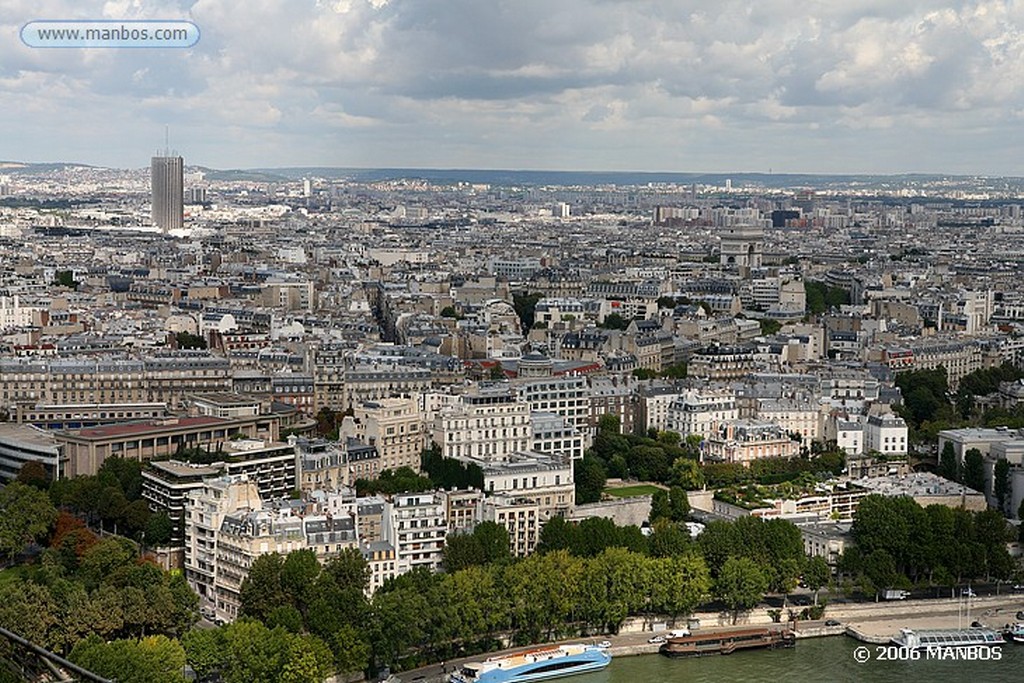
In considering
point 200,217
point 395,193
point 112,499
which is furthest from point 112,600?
point 395,193

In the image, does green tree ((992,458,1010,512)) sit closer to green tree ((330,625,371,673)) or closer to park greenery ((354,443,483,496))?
park greenery ((354,443,483,496))

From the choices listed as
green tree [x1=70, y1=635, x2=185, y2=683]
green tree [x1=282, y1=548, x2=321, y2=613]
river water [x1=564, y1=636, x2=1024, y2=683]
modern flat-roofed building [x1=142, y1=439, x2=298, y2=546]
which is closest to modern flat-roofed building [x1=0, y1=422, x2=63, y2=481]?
modern flat-roofed building [x1=142, y1=439, x2=298, y2=546]

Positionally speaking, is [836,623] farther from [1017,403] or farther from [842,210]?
[842,210]

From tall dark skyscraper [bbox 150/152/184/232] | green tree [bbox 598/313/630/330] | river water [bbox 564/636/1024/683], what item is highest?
tall dark skyscraper [bbox 150/152/184/232]

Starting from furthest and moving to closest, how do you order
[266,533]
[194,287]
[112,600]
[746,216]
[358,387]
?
[746,216]
[194,287]
[358,387]
[266,533]
[112,600]

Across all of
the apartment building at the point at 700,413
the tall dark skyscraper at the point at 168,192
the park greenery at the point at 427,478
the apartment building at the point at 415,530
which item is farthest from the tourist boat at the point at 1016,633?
the tall dark skyscraper at the point at 168,192

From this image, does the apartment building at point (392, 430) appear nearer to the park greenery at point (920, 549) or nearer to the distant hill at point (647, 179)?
the park greenery at point (920, 549)

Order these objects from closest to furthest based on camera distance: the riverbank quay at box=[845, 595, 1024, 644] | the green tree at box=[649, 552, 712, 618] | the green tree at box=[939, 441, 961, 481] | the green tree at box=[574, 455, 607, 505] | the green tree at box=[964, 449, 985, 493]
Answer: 1. the green tree at box=[649, 552, 712, 618]
2. the riverbank quay at box=[845, 595, 1024, 644]
3. the green tree at box=[574, 455, 607, 505]
4. the green tree at box=[964, 449, 985, 493]
5. the green tree at box=[939, 441, 961, 481]
